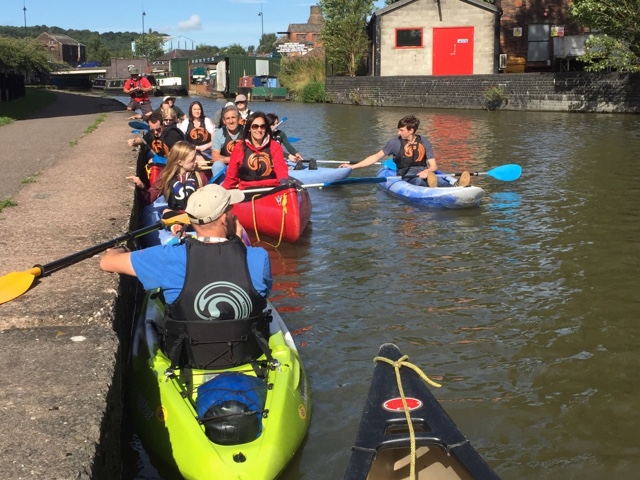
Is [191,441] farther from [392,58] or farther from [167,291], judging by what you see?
[392,58]

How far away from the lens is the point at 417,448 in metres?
3.45

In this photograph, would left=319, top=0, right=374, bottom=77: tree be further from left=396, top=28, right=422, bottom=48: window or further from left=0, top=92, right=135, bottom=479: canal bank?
left=0, top=92, right=135, bottom=479: canal bank

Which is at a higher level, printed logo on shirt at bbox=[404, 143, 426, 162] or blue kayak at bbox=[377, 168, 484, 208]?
printed logo on shirt at bbox=[404, 143, 426, 162]

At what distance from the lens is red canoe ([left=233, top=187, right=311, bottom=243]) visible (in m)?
8.87

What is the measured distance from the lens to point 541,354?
18.9 feet

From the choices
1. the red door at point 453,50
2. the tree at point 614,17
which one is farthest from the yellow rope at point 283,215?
the red door at point 453,50

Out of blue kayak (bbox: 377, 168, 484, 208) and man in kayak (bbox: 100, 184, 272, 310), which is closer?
man in kayak (bbox: 100, 184, 272, 310)

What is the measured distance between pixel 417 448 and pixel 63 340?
193 cm

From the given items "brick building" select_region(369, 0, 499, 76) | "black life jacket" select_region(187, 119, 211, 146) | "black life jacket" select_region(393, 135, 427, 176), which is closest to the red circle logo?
"black life jacket" select_region(393, 135, 427, 176)

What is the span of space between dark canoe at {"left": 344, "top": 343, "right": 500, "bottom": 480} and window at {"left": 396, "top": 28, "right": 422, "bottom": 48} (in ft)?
122

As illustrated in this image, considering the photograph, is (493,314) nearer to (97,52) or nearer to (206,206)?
(206,206)

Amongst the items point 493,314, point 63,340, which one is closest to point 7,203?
point 63,340

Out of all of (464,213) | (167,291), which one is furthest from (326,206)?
(167,291)

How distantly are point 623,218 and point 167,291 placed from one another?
7.69 meters
